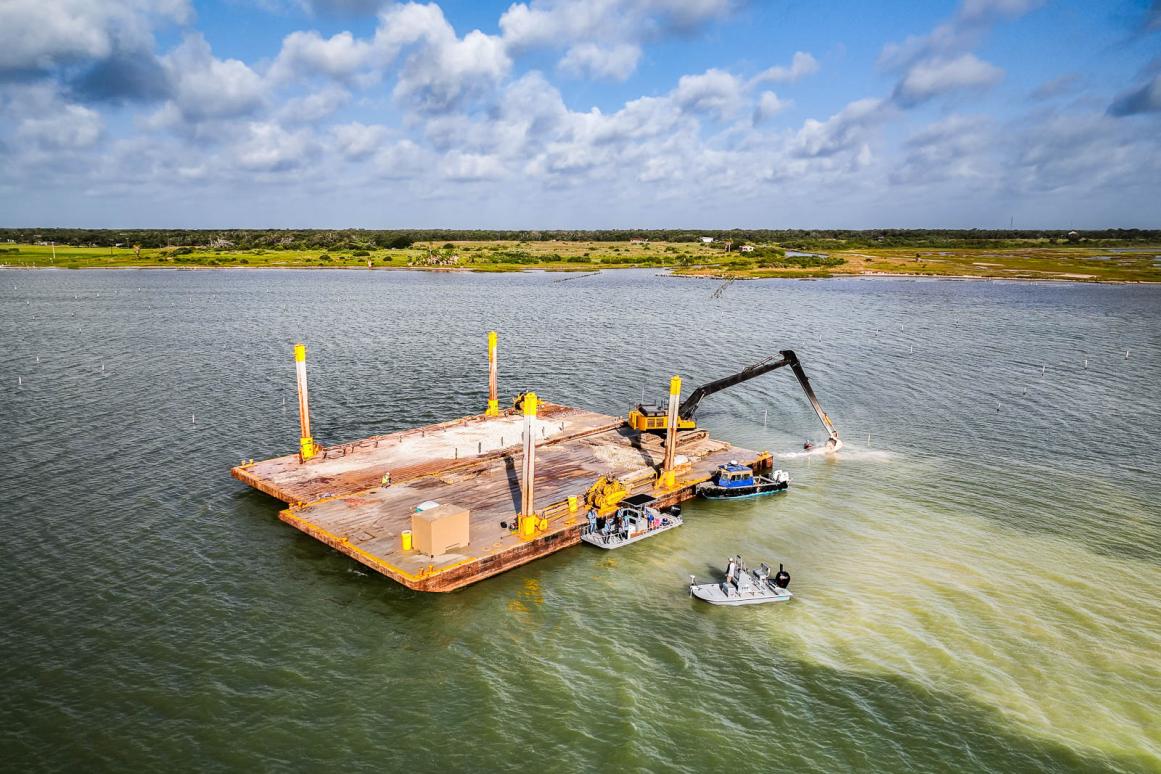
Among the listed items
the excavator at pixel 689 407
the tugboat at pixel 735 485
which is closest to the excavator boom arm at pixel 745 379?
the excavator at pixel 689 407

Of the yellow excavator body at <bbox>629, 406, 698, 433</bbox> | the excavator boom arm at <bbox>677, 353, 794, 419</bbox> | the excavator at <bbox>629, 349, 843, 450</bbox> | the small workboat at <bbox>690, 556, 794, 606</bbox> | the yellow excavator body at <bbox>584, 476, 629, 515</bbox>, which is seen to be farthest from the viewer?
the yellow excavator body at <bbox>629, 406, 698, 433</bbox>

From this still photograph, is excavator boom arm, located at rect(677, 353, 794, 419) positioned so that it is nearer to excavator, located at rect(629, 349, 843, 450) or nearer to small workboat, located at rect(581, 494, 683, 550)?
excavator, located at rect(629, 349, 843, 450)

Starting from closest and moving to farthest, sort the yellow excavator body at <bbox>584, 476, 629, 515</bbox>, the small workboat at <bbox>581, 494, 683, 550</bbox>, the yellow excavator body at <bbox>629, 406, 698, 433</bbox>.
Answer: the small workboat at <bbox>581, 494, 683, 550</bbox>
the yellow excavator body at <bbox>584, 476, 629, 515</bbox>
the yellow excavator body at <bbox>629, 406, 698, 433</bbox>

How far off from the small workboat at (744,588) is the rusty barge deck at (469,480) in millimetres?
7238

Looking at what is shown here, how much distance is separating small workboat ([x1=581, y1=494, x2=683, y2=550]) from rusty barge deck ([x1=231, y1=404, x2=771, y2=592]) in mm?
1005

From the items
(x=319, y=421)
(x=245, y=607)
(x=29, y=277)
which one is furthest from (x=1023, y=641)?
(x=29, y=277)

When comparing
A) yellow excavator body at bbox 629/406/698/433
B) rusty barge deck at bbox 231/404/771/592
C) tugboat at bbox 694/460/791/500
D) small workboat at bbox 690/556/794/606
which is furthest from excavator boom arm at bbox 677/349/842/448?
small workboat at bbox 690/556/794/606

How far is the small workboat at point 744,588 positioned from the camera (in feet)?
93.3

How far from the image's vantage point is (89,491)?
3703 cm

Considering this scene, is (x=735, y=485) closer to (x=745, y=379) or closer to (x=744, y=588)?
(x=745, y=379)

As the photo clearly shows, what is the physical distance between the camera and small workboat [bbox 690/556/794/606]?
93.3 ft

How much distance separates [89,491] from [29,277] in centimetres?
18284

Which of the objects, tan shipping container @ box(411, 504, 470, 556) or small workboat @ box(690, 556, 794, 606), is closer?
small workboat @ box(690, 556, 794, 606)

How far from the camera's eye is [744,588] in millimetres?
28875
